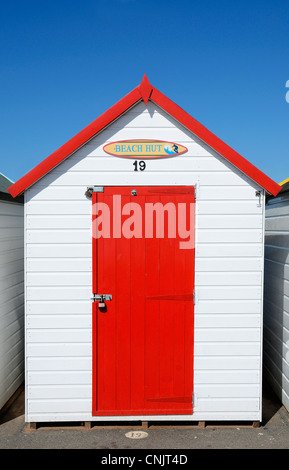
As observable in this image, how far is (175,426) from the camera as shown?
5465 millimetres

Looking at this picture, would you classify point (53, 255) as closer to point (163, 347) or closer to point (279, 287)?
point (163, 347)

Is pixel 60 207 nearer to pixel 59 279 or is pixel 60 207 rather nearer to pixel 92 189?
pixel 92 189

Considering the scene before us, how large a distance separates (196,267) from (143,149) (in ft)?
5.24

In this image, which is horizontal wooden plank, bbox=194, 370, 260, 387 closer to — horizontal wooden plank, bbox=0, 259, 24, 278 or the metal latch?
the metal latch

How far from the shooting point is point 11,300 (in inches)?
254

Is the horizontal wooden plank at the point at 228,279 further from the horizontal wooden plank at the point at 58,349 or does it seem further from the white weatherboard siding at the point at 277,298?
the horizontal wooden plank at the point at 58,349

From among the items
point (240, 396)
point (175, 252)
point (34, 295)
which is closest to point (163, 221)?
point (175, 252)

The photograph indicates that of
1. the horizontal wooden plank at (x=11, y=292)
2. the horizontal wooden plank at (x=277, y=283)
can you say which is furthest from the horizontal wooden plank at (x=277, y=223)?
the horizontal wooden plank at (x=11, y=292)

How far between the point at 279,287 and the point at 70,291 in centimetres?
305

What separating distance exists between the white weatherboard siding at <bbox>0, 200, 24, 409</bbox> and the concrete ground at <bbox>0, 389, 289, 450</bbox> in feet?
2.57

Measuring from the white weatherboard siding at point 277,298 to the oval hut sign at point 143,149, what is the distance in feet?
6.32

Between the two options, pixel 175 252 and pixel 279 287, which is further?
pixel 279 287

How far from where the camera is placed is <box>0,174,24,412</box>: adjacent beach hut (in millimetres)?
6012

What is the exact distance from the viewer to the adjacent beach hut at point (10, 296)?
6.01 m
